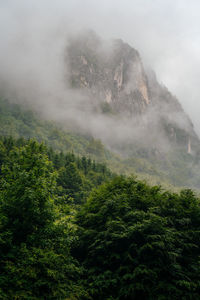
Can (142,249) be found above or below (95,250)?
above

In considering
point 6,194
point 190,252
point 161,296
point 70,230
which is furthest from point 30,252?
point 190,252

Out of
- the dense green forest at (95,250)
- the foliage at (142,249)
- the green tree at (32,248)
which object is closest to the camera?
the green tree at (32,248)

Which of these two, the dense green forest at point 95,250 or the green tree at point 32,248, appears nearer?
the green tree at point 32,248

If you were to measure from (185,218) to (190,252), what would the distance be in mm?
2660

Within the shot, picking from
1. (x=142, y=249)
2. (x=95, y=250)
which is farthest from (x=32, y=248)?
(x=142, y=249)

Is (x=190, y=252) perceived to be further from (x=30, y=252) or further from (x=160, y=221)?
(x=30, y=252)

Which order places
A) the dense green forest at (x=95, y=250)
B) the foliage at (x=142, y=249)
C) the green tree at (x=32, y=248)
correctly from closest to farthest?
the green tree at (x=32, y=248), the dense green forest at (x=95, y=250), the foliage at (x=142, y=249)

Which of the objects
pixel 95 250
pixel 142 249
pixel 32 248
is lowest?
pixel 95 250

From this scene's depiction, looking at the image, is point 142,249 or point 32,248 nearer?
point 32,248

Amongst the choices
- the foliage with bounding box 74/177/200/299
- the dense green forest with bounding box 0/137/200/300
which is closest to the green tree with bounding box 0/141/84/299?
the dense green forest with bounding box 0/137/200/300

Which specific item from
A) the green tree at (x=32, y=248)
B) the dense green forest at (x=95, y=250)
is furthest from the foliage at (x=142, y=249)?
the green tree at (x=32, y=248)

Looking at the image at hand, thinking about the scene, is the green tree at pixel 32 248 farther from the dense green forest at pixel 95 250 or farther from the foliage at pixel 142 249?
the foliage at pixel 142 249

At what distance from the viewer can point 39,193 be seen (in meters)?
17.0

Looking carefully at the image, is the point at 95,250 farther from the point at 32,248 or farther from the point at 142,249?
the point at 32,248
